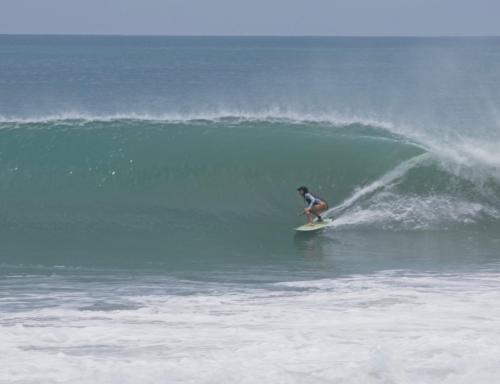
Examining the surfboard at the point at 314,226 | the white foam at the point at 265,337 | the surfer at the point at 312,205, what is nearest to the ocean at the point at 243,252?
the white foam at the point at 265,337

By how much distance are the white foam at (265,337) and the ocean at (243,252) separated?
25mm

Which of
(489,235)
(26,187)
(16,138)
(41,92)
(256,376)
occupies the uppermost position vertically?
(41,92)

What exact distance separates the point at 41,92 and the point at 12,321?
49.5 m

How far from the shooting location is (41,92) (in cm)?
5750

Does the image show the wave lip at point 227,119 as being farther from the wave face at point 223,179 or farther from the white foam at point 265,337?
the white foam at point 265,337

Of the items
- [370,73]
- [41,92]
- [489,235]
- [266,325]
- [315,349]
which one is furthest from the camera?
[370,73]

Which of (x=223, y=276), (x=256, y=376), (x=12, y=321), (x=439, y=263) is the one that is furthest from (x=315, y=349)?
(x=439, y=263)

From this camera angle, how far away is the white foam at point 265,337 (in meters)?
7.69

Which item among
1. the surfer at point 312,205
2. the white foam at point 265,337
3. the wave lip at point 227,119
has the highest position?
the wave lip at point 227,119

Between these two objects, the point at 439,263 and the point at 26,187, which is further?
the point at 26,187

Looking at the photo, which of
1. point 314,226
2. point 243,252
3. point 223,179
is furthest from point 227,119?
point 243,252

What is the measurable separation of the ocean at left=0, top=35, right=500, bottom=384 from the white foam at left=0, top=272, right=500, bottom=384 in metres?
0.03

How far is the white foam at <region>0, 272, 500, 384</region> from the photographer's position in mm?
7688

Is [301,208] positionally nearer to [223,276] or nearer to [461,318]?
[223,276]
